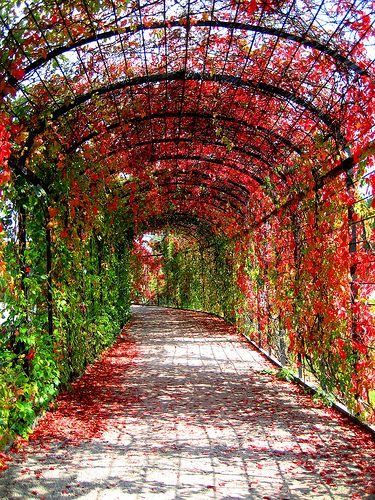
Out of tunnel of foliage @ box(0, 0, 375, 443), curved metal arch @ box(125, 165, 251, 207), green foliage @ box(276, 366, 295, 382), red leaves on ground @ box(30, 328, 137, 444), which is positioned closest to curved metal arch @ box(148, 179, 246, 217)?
curved metal arch @ box(125, 165, 251, 207)

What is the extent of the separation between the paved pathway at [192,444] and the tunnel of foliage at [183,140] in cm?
39

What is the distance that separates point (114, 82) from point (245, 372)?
4483 mm

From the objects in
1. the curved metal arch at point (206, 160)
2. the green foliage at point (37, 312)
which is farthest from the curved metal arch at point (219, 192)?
the green foliage at point (37, 312)

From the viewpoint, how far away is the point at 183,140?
7.79 meters

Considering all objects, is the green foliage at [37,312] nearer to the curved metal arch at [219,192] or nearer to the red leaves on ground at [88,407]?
the red leaves on ground at [88,407]

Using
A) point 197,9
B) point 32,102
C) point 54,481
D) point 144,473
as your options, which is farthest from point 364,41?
point 54,481

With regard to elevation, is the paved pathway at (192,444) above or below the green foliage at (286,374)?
below

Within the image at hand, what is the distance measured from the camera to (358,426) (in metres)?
4.71

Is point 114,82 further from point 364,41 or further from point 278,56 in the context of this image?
point 364,41

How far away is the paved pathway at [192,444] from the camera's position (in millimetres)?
3447

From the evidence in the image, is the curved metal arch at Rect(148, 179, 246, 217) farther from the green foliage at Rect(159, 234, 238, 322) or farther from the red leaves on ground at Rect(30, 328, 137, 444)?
the red leaves on ground at Rect(30, 328, 137, 444)

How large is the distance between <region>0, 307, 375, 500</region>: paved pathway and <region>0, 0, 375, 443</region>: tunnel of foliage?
0.39 meters

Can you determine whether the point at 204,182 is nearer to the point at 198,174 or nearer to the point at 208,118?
the point at 198,174

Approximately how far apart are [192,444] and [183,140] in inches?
185
